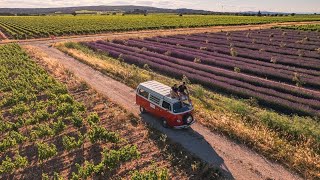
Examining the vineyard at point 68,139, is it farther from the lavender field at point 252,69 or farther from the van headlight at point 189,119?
the lavender field at point 252,69

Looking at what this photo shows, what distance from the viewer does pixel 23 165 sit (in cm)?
1477

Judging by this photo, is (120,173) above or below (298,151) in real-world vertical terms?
below

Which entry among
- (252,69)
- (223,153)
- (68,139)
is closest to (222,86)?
(252,69)

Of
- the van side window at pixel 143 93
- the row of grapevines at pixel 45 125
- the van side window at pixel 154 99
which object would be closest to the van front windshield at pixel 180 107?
the van side window at pixel 154 99

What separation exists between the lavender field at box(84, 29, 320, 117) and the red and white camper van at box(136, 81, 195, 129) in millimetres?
7790

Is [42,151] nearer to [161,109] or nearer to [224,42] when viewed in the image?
[161,109]

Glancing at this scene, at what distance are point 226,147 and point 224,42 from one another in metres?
36.9

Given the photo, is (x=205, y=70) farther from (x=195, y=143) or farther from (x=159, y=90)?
(x=195, y=143)

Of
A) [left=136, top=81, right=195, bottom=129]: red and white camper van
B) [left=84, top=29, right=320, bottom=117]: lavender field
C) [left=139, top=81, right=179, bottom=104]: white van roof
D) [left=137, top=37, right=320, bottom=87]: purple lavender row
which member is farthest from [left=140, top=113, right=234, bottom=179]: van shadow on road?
[left=137, top=37, right=320, bottom=87]: purple lavender row

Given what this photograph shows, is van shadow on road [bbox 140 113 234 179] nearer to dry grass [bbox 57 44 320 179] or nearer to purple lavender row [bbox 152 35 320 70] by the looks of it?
dry grass [bbox 57 44 320 179]

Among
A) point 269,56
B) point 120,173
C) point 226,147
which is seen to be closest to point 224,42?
point 269,56

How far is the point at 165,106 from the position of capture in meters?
18.3

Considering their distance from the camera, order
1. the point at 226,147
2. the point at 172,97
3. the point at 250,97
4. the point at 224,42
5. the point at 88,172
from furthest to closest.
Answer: the point at 224,42 → the point at 250,97 → the point at 172,97 → the point at 226,147 → the point at 88,172

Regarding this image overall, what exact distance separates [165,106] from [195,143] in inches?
113
